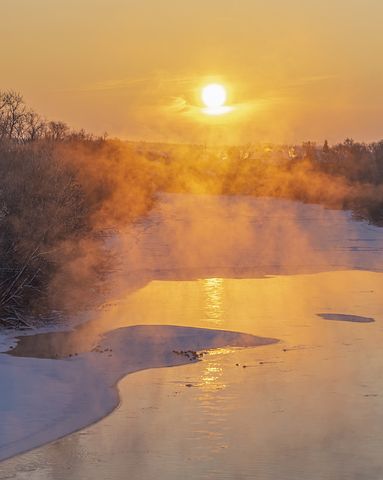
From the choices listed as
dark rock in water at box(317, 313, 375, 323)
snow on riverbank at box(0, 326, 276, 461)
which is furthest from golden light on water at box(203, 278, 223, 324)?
dark rock in water at box(317, 313, 375, 323)

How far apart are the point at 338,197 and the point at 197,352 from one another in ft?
138

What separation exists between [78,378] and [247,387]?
2500 millimetres

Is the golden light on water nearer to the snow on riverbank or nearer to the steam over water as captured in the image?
the steam over water

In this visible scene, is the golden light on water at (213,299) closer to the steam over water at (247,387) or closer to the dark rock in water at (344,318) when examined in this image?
the steam over water at (247,387)

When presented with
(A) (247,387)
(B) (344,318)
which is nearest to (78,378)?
(A) (247,387)

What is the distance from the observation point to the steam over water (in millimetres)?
9148

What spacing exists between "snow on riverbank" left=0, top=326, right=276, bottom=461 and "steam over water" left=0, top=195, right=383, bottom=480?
1.01ft

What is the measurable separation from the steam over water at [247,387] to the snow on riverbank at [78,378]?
31 cm

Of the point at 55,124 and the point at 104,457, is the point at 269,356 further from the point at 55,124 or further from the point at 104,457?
the point at 55,124

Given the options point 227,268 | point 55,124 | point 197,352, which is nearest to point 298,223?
point 55,124

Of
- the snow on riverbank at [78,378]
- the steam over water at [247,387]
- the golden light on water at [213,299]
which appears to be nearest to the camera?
the steam over water at [247,387]

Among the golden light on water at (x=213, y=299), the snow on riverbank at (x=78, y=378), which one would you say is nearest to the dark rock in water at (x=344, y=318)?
the golden light on water at (x=213, y=299)

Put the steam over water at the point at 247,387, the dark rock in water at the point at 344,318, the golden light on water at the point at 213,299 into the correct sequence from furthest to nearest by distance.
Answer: the golden light on water at the point at 213,299
the dark rock in water at the point at 344,318
the steam over water at the point at 247,387

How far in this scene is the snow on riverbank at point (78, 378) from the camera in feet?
34.3
